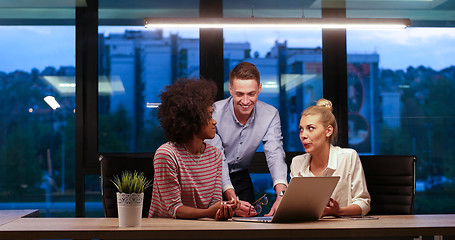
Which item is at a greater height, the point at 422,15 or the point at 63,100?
the point at 422,15

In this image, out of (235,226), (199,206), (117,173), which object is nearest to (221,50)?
(117,173)

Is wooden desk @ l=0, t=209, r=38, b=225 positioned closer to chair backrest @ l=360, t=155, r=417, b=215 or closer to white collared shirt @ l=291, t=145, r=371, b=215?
white collared shirt @ l=291, t=145, r=371, b=215

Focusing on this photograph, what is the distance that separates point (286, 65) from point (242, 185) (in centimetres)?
173

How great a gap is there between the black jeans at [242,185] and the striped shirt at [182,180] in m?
1.00

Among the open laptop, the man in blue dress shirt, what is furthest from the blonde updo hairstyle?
the open laptop

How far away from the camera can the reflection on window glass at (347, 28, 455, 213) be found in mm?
4891

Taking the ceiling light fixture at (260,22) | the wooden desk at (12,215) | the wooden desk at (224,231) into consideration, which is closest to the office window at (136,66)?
the ceiling light fixture at (260,22)

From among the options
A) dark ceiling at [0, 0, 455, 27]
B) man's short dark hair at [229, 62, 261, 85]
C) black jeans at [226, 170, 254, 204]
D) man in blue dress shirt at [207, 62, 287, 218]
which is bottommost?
black jeans at [226, 170, 254, 204]

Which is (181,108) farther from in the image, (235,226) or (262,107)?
(262,107)

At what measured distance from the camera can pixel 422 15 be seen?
4988 mm

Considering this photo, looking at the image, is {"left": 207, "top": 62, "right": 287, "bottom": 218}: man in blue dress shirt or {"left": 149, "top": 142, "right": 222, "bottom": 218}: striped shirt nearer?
{"left": 149, "top": 142, "right": 222, "bottom": 218}: striped shirt

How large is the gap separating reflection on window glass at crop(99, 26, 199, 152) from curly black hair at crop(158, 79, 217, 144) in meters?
2.38

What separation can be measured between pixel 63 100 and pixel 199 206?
2766mm

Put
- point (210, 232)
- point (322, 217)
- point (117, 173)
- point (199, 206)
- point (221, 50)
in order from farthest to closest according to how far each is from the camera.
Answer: point (221, 50) → point (117, 173) → point (199, 206) → point (322, 217) → point (210, 232)
